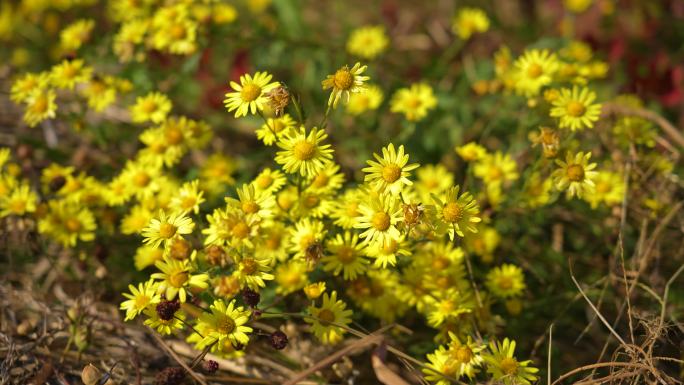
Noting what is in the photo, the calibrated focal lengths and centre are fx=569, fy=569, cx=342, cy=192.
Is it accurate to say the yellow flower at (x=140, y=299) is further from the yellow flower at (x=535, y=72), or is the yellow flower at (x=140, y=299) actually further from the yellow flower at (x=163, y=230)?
the yellow flower at (x=535, y=72)

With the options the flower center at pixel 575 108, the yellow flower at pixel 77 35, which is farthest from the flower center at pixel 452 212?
the yellow flower at pixel 77 35

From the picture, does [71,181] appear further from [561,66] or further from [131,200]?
[561,66]

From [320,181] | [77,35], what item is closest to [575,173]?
[320,181]

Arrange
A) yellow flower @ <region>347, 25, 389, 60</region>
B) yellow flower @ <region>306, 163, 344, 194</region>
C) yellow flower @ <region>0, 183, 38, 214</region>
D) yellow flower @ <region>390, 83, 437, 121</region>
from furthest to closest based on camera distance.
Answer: yellow flower @ <region>347, 25, 389, 60</region> → yellow flower @ <region>390, 83, 437, 121</region> → yellow flower @ <region>0, 183, 38, 214</region> → yellow flower @ <region>306, 163, 344, 194</region>

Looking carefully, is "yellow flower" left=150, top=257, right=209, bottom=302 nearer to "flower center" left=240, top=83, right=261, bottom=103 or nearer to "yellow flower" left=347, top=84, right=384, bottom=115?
"flower center" left=240, top=83, right=261, bottom=103

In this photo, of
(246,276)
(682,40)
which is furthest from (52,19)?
(682,40)

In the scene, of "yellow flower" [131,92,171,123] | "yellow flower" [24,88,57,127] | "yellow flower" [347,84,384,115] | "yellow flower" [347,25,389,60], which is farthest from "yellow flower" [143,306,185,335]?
"yellow flower" [347,25,389,60]
